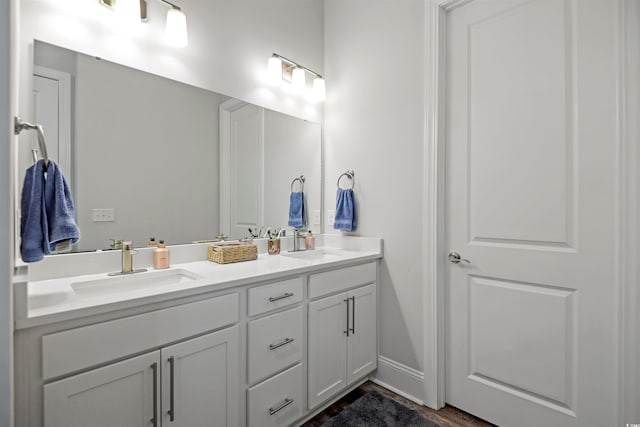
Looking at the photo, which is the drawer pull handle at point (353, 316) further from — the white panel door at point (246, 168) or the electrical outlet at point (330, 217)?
the white panel door at point (246, 168)

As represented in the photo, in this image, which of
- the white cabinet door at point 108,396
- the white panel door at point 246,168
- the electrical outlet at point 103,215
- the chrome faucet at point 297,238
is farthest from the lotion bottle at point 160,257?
the chrome faucet at point 297,238

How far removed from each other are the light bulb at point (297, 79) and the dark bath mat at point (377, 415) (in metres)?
2.07

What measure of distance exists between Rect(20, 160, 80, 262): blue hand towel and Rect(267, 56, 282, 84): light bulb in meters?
1.41

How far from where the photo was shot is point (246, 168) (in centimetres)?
204

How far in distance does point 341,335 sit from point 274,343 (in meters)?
0.50

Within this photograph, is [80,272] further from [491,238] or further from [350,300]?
[491,238]

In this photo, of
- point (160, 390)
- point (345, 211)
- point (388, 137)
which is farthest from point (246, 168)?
point (160, 390)

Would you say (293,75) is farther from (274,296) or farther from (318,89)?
(274,296)

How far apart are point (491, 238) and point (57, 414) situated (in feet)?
6.30

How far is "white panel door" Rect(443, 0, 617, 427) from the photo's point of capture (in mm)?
1424

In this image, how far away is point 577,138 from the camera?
148 centimetres

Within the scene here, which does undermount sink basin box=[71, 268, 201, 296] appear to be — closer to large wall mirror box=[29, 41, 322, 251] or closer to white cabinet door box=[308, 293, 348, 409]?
large wall mirror box=[29, 41, 322, 251]

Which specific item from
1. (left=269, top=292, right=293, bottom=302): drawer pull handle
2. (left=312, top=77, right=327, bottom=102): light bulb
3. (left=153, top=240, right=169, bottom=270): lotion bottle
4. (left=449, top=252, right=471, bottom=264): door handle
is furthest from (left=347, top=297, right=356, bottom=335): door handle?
(left=312, top=77, right=327, bottom=102): light bulb

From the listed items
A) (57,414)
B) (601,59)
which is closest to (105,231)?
(57,414)
